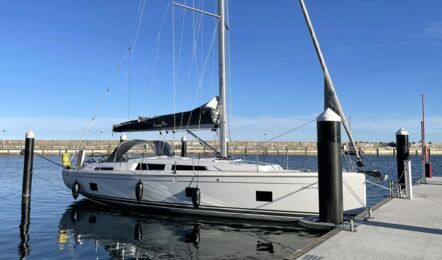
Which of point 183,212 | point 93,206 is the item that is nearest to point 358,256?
point 183,212

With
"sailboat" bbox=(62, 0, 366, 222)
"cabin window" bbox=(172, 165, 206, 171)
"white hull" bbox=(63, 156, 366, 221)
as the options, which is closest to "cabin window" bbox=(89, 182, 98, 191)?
"sailboat" bbox=(62, 0, 366, 222)

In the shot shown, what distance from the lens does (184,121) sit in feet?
49.3

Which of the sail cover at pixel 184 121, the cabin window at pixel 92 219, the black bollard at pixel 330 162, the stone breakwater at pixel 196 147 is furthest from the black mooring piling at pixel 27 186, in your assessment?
the stone breakwater at pixel 196 147

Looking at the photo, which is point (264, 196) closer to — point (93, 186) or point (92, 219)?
point (92, 219)

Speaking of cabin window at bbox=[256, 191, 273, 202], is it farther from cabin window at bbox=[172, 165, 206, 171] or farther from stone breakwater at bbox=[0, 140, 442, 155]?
stone breakwater at bbox=[0, 140, 442, 155]

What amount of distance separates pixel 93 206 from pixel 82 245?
21.7 ft

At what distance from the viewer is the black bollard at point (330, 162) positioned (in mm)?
7941

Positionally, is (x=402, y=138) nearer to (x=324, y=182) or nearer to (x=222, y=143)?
(x=222, y=143)

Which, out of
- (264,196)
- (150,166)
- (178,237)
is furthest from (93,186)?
(264,196)

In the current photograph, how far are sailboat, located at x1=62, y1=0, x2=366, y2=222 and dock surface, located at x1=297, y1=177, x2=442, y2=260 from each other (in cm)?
184

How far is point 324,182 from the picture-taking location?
8008 mm

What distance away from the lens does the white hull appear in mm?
11242

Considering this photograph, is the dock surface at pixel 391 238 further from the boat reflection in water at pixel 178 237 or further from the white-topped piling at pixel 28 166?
the white-topped piling at pixel 28 166

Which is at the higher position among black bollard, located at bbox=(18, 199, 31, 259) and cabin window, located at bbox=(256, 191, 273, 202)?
cabin window, located at bbox=(256, 191, 273, 202)
